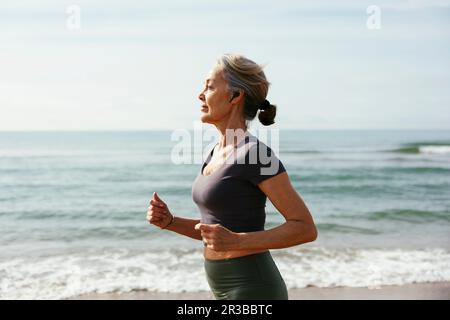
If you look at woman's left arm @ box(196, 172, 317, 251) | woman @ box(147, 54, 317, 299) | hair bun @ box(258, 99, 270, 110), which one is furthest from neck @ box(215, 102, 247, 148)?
woman's left arm @ box(196, 172, 317, 251)

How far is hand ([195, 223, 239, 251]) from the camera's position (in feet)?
7.15

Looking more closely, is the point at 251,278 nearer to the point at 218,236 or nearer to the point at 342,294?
the point at 218,236

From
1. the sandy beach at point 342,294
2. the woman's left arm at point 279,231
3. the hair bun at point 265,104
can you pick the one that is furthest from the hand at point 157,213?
the sandy beach at point 342,294

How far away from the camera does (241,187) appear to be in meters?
2.34

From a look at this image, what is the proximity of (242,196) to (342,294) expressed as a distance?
579 centimetres

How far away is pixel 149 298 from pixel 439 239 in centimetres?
729

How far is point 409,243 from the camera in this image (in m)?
11.9

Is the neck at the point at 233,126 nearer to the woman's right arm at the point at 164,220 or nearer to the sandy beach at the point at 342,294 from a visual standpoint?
the woman's right arm at the point at 164,220

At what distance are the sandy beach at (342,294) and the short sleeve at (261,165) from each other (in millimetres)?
5611

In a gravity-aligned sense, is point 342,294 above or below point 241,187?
below

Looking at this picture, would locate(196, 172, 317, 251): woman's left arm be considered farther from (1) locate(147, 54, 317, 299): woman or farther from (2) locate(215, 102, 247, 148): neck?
(2) locate(215, 102, 247, 148): neck

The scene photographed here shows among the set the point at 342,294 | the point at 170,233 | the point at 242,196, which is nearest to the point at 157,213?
the point at 242,196

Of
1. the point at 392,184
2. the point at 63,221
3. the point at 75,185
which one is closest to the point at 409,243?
the point at 63,221
